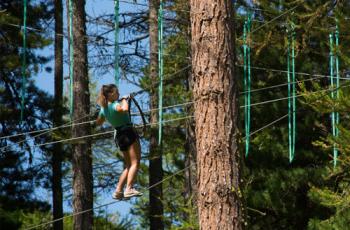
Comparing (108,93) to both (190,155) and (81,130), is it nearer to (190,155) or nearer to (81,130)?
(81,130)

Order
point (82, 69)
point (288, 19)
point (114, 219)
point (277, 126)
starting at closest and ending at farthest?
point (288, 19), point (82, 69), point (277, 126), point (114, 219)

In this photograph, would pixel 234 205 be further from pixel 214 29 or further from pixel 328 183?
pixel 328 183

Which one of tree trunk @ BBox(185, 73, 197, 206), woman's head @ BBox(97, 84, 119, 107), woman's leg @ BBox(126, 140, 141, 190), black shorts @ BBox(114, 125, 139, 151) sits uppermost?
woman's head @ BBox(97, 84, 119, 107)

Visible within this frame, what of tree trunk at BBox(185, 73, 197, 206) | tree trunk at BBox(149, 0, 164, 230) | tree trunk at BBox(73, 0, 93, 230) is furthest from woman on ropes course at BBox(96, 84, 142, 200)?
tree trunk at BBox(149, 0, 164, 230)

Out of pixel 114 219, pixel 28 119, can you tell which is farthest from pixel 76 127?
pixel 114 219

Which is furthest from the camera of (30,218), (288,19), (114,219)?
(114,219)

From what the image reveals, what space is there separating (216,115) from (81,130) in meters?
10.1

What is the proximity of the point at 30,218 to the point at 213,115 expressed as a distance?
1374cm

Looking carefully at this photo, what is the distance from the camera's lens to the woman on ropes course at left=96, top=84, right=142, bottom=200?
9633 mm

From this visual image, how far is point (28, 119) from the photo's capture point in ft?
69.0

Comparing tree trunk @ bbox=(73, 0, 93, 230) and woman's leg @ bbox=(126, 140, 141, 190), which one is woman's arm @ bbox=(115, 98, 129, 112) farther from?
→ tree trunk @ bbox=(73, 0, 93, 230)

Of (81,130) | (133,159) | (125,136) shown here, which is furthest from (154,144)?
(125,136)

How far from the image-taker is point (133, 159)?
10.2 m

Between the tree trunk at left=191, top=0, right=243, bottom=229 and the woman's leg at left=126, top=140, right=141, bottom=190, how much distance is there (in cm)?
237
